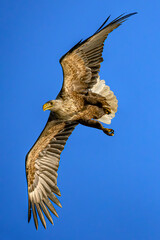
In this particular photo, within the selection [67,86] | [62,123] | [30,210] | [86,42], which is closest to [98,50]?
[86,42]

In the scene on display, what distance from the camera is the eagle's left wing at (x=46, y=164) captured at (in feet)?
18.0

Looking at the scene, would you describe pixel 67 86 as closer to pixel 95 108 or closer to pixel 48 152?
pixel 95 108

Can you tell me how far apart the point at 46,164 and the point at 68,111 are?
97 cm

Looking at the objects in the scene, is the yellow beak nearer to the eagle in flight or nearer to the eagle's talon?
the eagle in flight

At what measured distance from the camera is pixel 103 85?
5.86 metres

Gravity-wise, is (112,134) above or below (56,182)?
above

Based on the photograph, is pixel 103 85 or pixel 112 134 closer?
pixel 112 134

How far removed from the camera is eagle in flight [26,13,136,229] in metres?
5.16

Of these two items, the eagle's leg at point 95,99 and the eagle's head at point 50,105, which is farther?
the eagle's leg at point 95,99

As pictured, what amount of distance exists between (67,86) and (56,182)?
1.41 meters

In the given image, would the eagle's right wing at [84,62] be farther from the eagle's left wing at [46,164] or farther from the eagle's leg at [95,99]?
the eagle's left wing at [46,164]

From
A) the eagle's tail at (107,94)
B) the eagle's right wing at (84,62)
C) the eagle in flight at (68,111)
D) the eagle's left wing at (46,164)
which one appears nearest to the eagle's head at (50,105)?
the eagle in flight at (68,111)

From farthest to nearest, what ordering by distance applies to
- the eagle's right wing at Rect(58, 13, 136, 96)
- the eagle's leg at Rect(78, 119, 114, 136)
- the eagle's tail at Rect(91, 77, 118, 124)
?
the eagle's tail at Rect(91, 77, 118, 124)
the eagle's leg at Rect(78, 119, 114, 136)
the eagle's right wing at Rect(58, 13, 136, 96)

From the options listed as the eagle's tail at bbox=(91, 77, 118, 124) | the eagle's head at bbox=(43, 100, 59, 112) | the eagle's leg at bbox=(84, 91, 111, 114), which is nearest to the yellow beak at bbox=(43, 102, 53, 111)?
the eagle's head at bbox=(43, 100, 59, 112)
